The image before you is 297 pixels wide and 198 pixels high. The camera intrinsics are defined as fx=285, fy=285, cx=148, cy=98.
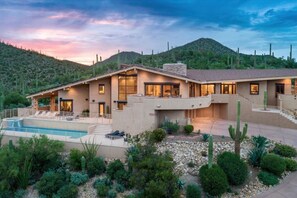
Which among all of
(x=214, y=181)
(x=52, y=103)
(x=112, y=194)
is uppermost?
(x=52, y=103)

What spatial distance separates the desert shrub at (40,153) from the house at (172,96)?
673 cm

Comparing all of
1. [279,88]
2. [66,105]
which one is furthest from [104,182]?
[279,88]

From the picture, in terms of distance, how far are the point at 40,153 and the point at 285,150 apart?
696 inches

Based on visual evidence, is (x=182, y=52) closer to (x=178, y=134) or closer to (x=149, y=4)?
(x=149, y=4)

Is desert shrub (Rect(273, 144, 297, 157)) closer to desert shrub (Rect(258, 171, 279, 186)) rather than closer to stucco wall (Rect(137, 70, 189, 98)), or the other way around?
desert shrub (Rect(258, 171, 279, 186))

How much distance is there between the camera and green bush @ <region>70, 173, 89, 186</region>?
18.6 meters

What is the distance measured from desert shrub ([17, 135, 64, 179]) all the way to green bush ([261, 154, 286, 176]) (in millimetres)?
14497

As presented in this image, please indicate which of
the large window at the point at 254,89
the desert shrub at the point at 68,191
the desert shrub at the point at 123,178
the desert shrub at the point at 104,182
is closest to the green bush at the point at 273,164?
the desert shrub at the point at 123,178

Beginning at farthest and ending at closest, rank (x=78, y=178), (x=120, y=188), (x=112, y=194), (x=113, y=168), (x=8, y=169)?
(x=113, y=168), (x=78, y=178), (x=8, y=169), (x=120, y=188), (x=112, y=194)

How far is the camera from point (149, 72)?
29.3m

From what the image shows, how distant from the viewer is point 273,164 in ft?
60.7

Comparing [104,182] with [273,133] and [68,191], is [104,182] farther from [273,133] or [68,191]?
[273,133]

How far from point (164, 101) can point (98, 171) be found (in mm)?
8921

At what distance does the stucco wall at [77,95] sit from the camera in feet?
111
